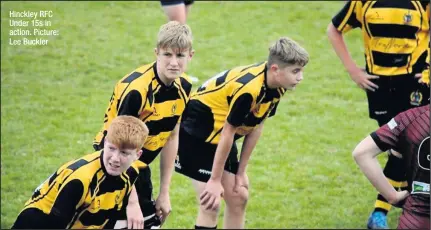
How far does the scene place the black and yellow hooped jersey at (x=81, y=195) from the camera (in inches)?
197

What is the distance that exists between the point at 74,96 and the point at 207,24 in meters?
3.67

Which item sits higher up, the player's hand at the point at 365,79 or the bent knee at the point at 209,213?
the player's hand at the point at 365,79

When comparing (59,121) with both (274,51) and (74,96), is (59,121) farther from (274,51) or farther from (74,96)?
(274,51)

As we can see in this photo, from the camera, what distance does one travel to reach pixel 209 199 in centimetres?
640

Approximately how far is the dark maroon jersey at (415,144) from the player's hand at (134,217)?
163 cm

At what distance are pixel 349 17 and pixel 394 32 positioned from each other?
455 millimetres

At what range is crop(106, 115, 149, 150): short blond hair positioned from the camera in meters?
5.08

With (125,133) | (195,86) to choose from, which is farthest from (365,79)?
(195,86)

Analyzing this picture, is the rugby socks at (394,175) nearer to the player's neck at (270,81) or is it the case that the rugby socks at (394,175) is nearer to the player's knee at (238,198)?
the player's knee at (238,198)

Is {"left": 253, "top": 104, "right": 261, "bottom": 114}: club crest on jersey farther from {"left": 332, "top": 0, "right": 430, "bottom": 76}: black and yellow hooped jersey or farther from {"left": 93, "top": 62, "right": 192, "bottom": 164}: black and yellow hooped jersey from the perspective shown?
{"left": 332, "top": 0, "right": 430, "bottom": 76}: black and yellow hooped jersey

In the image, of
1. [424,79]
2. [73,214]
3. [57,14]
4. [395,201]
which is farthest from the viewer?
[57,14]

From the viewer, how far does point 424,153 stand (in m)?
5.36

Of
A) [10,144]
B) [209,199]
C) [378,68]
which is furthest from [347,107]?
[209,199]

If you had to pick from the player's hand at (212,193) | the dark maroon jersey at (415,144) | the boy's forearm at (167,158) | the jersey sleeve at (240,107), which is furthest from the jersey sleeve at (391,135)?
the boy's forearm at (167,158)
